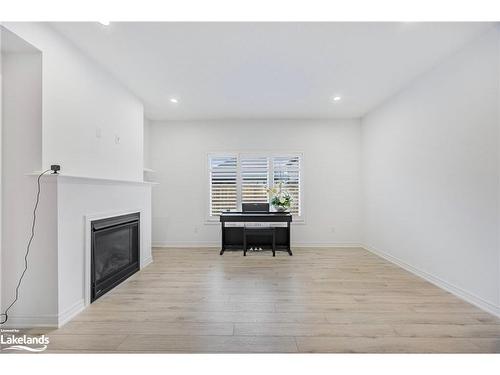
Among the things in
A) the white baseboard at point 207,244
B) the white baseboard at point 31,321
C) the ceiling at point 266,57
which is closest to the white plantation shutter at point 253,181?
the white baseboard at point 207,244

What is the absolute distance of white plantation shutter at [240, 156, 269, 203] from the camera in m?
5.29

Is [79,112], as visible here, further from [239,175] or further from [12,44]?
[239,175]

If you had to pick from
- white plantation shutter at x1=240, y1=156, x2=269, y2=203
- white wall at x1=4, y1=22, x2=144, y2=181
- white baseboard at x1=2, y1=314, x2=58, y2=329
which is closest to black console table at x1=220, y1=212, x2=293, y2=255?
white plantation shutter at x1=240, y1=156, x2=269, y2=203

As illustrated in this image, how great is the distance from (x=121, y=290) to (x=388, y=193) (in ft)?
13.9

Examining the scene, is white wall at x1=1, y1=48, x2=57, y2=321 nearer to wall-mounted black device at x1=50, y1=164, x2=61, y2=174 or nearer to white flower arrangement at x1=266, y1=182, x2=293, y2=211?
wall-mounted black device at x1=50, y1=164, x2=61, y2=174

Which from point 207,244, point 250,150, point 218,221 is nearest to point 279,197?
point 250,150

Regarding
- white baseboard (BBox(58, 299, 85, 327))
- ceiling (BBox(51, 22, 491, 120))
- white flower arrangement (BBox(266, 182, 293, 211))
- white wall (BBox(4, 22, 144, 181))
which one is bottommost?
white baseboard (BBox(58, 299, 85, 327))

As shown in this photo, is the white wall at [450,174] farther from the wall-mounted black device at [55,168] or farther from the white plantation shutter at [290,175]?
the wall-mounted black device at [55,168]

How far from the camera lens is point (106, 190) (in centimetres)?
288

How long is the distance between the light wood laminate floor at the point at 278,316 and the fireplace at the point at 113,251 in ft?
0.48

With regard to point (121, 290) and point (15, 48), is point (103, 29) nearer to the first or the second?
point (15, 48)

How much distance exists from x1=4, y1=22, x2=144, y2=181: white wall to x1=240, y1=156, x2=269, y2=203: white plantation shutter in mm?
2284

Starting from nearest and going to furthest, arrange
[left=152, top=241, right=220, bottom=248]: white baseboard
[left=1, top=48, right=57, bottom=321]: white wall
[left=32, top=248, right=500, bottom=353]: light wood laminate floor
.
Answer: [left=32, top=248, right=500, bottom=353]: light wood laminate floor, [left=1, top=48, right=57, bottom=321]: white wall, [left=152, top=241, right=220, bottom=248]: white baseboard

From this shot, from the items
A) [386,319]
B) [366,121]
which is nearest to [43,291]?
[386,319]
